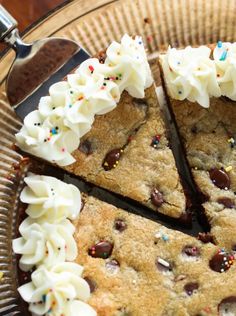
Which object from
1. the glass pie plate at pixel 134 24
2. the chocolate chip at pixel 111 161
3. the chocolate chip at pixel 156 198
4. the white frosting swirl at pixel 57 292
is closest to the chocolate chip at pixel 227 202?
the chocolate chip at pixel 156 198

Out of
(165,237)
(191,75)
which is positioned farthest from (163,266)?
(191,75)

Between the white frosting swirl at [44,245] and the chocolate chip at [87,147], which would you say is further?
the chocolate chip at [87,147]

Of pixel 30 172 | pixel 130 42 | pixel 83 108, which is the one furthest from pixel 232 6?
pixel 30 172

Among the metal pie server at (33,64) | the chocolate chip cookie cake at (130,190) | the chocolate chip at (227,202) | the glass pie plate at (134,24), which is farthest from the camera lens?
the glass pie plate at (134,24)

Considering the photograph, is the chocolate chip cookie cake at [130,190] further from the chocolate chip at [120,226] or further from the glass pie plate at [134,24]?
the glass pie plate at [134,24]

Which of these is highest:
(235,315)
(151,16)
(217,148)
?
(151,16)

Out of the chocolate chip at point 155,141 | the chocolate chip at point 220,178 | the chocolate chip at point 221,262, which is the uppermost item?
the chocolate chip at point 155,141

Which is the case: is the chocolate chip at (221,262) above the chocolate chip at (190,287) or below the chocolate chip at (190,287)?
below

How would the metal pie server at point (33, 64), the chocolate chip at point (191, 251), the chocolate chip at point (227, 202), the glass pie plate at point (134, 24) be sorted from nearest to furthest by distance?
→ the chocolate chip at point (191, 251) < the chocolate chip at point (227, 202) < the metal pie server at point (33, 64) < the glass pie plate at point (134, 24)

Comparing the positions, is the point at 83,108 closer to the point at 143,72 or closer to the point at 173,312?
the point at 143,72
